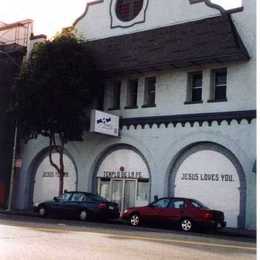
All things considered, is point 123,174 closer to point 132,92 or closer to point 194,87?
point 132,92

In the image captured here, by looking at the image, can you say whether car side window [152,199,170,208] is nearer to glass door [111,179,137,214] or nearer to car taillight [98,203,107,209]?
car taillight [98,203,107,209]

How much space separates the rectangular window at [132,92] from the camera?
29.5 meters

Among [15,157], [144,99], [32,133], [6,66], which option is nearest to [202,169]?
[144,99]

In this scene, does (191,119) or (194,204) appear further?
(191,119)

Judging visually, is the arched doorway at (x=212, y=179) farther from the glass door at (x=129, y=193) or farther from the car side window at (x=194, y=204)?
the car side window at (x=194, y=204)

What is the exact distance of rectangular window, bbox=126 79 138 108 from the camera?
29.5 m

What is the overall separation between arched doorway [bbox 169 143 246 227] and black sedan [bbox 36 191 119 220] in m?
3.79

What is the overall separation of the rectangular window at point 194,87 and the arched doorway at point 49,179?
338 inches

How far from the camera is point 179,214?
71.7 ft

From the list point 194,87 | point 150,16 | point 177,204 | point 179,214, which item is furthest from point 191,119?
point 150,16

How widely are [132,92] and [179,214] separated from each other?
9.84 meters

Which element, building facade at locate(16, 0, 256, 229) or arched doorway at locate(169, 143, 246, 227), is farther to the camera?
building facade at locate(16, 0, 256, 229)

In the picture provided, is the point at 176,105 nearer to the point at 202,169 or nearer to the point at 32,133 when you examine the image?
the point at 202,169

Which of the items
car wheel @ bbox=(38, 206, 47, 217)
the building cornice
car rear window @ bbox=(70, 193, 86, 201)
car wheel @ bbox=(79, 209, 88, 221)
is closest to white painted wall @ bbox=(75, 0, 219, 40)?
the building cornice
